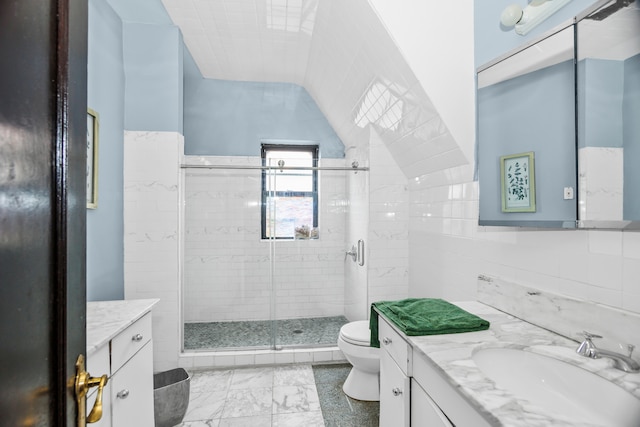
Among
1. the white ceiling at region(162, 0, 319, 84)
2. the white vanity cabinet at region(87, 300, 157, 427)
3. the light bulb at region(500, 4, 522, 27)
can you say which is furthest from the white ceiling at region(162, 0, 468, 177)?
the white vanity cabinet at region(87, 300, 157, 427)

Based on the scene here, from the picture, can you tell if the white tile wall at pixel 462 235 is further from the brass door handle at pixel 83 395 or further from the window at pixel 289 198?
the brass door handle at pixel 83 395

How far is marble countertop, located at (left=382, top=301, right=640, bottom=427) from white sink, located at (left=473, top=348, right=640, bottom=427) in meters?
0.02

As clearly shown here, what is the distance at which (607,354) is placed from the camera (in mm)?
975

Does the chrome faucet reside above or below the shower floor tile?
above

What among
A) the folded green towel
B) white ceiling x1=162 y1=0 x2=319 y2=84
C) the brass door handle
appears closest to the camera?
the brass door handle

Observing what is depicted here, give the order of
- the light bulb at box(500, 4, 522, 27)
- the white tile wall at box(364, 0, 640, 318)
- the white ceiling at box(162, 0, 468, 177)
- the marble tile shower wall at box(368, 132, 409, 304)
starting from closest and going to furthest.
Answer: the white tile wall at box(364, 0, 640, 318) < the light bulb at box(500, 4, 522, 27) < the white ceiling at box(162, 0, 468, 177) < the marble tile shower wall at box(368, 132, 409, 304)

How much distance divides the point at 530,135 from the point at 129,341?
1.91 metres

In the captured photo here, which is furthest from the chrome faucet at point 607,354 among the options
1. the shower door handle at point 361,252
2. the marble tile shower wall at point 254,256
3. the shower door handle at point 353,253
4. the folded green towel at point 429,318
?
the marble tile shower wall at point 254,256

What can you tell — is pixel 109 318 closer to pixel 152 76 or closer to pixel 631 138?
pixel 152 76

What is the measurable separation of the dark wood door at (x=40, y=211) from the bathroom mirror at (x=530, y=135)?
1389 millimetres

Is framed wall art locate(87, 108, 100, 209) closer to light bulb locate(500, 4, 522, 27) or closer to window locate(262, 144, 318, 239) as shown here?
window locate(262, 144, 318, 239)

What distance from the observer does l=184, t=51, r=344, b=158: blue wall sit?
11.3 ft

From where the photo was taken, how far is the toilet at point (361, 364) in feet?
6.97

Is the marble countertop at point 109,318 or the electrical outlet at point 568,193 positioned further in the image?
the marble countertop at point 109,318
